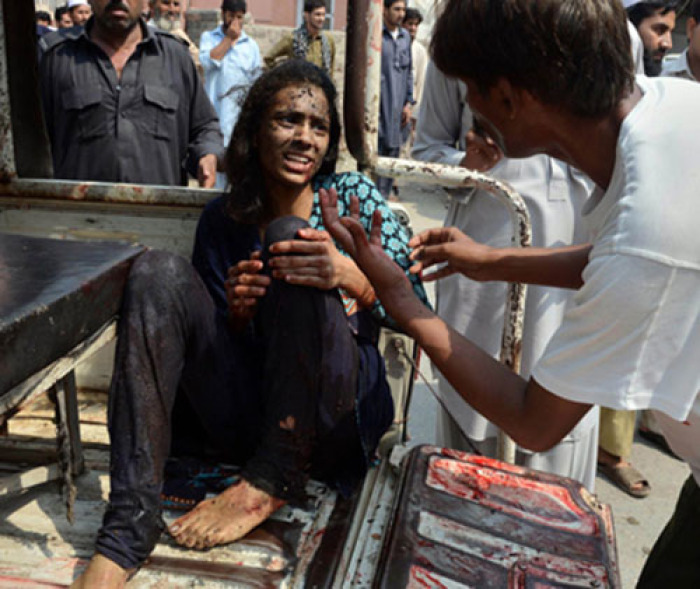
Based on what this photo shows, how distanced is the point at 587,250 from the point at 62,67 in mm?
2379

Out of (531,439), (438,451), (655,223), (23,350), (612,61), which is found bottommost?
(438,451)

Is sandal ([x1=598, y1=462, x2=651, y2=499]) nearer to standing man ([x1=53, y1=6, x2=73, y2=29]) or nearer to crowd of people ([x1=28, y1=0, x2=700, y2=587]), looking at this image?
crowd of people ([x1=28, y1=0, x2=700, y2=587])

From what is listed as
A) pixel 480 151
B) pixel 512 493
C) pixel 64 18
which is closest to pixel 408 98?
pixel 64 18

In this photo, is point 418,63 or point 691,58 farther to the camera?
point 418,63

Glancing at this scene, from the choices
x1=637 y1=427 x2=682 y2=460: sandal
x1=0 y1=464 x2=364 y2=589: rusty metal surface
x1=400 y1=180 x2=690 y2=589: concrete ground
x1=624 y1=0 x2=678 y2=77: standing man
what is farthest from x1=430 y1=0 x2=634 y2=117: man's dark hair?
x1=637 y1=427 x2=682 y2=460: sandal

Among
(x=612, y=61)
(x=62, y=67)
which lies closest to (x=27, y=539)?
(x=612, y=61)

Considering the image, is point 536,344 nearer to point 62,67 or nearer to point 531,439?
point 531,439

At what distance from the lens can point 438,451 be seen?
186 centimetres

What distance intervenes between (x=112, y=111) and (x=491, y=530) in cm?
236

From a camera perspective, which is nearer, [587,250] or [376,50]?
[587,250]

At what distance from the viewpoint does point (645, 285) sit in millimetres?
951

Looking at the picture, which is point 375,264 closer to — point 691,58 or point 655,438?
point 691,58

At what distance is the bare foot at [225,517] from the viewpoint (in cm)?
146

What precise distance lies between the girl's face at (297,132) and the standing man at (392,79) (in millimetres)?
4980
